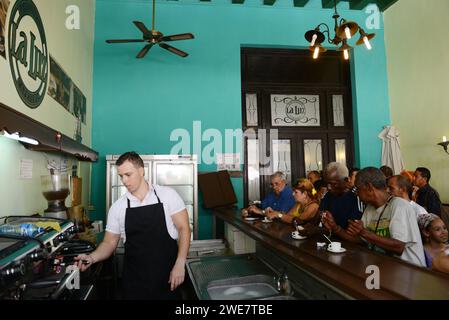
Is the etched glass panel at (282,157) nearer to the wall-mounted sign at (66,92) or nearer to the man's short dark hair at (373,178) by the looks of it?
the wall-mounted sign at (66,92)

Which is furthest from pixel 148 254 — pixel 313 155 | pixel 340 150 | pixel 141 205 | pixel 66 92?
pixel 340 150

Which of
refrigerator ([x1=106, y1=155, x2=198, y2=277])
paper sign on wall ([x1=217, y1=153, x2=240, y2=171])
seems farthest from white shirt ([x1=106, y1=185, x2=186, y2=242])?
paper sign on wall ([x1=217, y1=153, x2=240, y2=171])

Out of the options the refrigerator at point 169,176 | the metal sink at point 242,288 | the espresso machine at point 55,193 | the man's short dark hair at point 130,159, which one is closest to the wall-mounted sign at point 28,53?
the espresso machine at point 55,193

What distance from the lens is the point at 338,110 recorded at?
21.4ft

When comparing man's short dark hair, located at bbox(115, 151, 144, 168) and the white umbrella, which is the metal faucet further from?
the white umbrella

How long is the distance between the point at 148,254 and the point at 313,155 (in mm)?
4936

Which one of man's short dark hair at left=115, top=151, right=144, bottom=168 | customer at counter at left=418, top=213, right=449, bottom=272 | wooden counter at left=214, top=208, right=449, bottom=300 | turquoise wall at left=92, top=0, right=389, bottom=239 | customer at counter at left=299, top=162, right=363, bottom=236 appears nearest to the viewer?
wooden counter at left=214, top=208, right=449, bottom=300

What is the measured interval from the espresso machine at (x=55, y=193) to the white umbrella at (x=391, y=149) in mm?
5718

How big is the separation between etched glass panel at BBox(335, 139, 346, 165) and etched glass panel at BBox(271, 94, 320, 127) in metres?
0.58

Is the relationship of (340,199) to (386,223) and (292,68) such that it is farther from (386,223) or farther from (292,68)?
(292,68)

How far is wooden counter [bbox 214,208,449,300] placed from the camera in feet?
4.14

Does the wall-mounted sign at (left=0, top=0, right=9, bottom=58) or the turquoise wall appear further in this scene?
the turquoise wall

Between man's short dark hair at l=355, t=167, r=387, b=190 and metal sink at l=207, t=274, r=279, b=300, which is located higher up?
man's short dark hair at l=355, t=167, r=387, b=190
